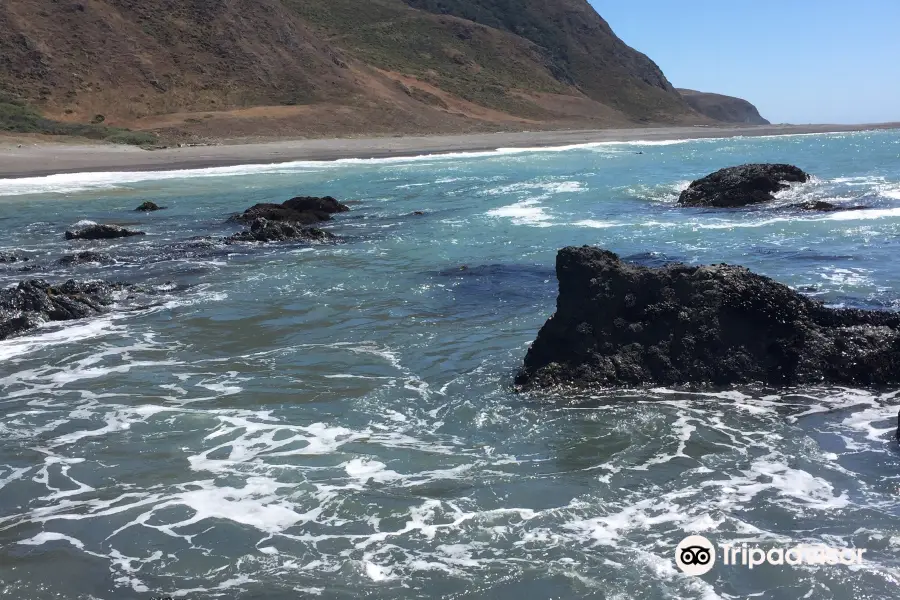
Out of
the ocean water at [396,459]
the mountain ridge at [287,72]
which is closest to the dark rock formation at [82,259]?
the ocean water at [396,459]

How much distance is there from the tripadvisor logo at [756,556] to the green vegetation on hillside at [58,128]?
152 ft

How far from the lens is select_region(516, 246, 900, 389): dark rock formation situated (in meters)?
7.86

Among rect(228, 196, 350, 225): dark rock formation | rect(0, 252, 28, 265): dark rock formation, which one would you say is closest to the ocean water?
rect(0, 252, 28, 265): dark rock formation

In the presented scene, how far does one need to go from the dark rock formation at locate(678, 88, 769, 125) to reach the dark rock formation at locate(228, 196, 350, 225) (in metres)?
149

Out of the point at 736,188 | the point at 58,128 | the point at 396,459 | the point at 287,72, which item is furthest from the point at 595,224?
the point at 287,72

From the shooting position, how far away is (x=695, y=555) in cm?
513

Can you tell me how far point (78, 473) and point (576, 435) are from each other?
154 inches

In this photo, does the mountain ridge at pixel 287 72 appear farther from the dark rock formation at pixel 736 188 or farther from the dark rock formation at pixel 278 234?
the dark rock formation at pixel 736 188

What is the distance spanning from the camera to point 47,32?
61500 mm

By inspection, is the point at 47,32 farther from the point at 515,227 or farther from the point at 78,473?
the point at 78,473

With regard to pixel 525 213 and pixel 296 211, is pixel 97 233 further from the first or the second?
pixel 525 213

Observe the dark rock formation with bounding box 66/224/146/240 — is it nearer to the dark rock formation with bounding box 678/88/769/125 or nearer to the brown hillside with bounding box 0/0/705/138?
the brown hillside with bounding box 0/0/705/138

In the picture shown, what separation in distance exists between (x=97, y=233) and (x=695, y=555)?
56.2 feet

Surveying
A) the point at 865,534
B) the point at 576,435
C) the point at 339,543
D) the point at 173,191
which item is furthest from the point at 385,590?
the point at 173,191
